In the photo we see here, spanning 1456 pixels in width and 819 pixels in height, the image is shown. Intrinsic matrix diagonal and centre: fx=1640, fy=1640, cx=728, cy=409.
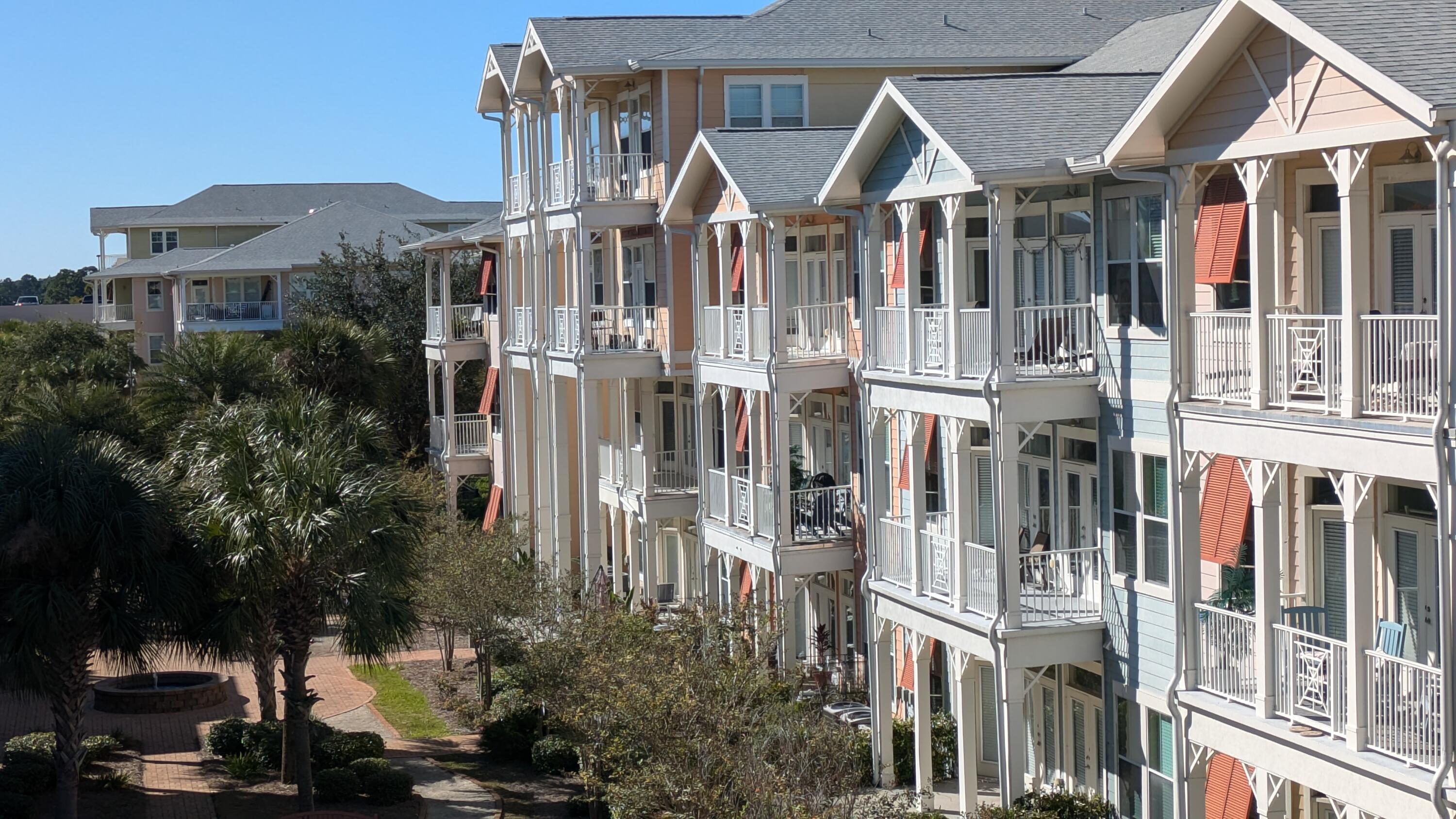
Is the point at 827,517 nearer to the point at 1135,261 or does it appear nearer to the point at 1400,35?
the point at 1135,261

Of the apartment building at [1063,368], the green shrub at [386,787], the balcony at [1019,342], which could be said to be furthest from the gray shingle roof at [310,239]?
the balcony at [1019,342]

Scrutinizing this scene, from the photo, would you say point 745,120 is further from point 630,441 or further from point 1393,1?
point 1393,1

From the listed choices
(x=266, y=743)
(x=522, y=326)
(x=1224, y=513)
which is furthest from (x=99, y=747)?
(x=1224, y=513)

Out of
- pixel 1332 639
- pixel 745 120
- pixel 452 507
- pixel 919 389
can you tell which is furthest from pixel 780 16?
pixel 1332 639

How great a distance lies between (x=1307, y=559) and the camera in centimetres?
1825

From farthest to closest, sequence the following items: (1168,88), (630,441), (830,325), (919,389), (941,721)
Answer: (630,441) → (830,325) → (941,721) → (919,389) → (1168,88)

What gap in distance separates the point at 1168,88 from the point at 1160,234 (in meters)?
3.14

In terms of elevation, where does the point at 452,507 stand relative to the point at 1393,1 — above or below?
below

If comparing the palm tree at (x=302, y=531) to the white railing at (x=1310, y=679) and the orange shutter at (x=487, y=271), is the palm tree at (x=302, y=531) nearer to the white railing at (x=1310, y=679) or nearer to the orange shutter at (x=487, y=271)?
the white railing at (x=1310, y=679)

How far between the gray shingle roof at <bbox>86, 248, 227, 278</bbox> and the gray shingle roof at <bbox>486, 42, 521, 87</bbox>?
124 feet

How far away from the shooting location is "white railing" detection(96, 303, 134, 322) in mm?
81713

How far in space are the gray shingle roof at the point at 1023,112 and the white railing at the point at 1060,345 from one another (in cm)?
198

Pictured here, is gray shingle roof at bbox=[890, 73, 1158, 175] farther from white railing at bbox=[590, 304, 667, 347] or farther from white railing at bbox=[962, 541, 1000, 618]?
white railing at bbox=[590, 304, 667, 347]

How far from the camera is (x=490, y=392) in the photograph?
163 ft
